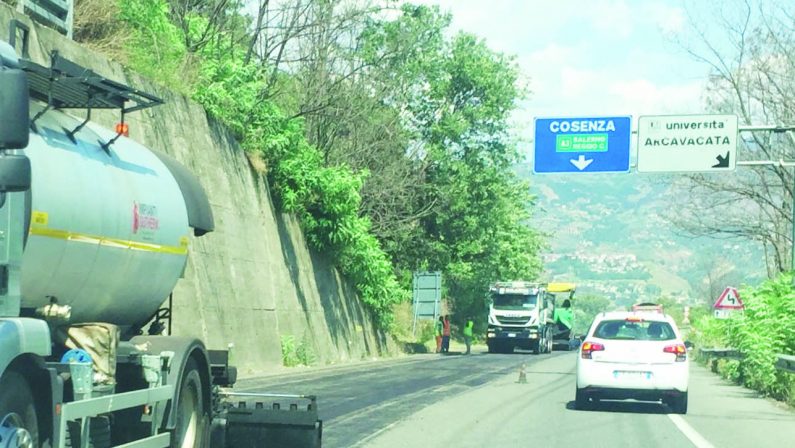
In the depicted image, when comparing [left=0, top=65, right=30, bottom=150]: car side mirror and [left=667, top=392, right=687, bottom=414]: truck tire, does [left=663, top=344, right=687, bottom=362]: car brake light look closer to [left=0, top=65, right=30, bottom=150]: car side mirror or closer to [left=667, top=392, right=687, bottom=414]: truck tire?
[left=667, top=392, right=687, bottom=414]: truck tire

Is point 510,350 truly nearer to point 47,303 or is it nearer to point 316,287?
point 316,287

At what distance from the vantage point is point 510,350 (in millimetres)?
57844

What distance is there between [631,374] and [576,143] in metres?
14.9

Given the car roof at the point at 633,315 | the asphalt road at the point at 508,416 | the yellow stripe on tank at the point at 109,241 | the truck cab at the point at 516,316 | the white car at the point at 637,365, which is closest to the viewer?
the yellow stripe on tank at the point at 109,241

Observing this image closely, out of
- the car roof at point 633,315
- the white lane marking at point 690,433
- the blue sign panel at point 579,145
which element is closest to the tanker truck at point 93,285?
the white lane marking at point 690,433

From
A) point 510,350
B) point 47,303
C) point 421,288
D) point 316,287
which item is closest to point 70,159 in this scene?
point 47,303

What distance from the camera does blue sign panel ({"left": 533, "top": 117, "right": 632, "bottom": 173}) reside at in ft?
109

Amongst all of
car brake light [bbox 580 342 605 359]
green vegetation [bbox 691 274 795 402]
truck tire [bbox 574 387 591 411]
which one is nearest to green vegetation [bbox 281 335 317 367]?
green vegetation [bbox 691 274 795 402]

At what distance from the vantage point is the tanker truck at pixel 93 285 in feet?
23.6

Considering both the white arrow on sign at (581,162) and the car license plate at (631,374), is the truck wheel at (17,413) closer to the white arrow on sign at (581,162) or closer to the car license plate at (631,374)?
the car license plate at (631,374)

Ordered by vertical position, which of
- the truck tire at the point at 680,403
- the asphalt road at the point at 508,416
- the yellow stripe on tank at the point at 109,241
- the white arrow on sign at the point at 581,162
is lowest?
the asphalt road at the point at 508,416

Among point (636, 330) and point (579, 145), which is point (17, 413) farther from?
point (579, 145)

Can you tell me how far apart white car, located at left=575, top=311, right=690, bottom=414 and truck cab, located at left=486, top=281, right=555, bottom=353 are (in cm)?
3552

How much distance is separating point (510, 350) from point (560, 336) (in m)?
15.4
